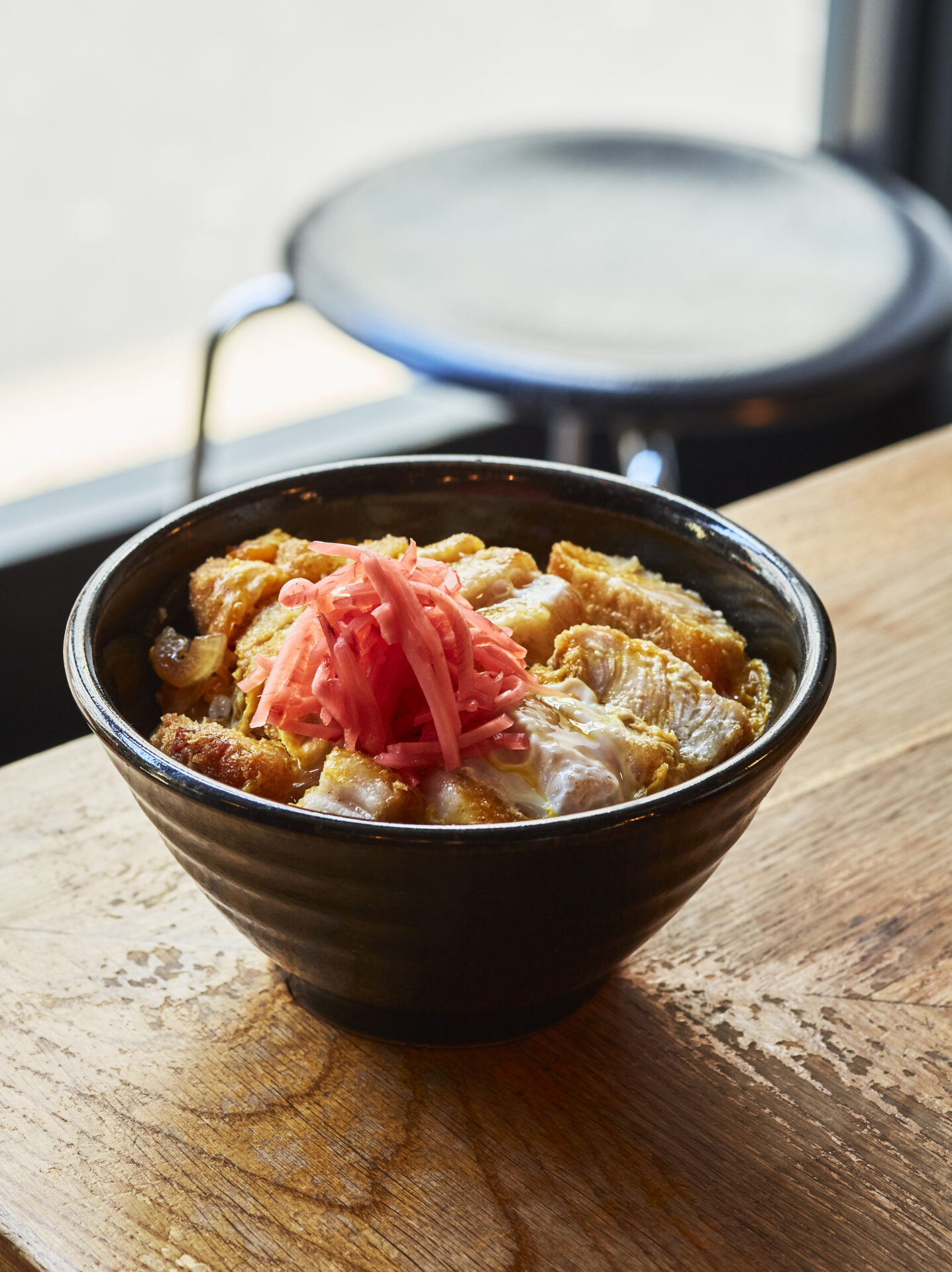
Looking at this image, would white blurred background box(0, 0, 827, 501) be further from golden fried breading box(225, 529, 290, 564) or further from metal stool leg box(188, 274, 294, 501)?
golden fried breading box(225, 529, 290, 564)

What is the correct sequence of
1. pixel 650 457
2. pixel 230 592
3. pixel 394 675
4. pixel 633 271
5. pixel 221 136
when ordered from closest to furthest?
pixel 394 675, pixel 230 592, pixel 633 271, pixel 650 457, pixel 221 136

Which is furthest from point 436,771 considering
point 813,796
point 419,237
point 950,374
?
point 950,374

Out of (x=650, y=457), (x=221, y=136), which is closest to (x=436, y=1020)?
(x=650, y=457)

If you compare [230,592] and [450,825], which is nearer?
[450,825]

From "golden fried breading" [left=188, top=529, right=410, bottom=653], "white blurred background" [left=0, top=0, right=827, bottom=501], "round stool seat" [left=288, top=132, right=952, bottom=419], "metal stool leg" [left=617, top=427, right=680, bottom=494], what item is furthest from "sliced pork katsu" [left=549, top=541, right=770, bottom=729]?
"white blurred background" [left=0, top=0, right=827, bottom=501]

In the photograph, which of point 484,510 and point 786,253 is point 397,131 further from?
point 484,510

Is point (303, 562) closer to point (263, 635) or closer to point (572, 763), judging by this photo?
point (263, 635)

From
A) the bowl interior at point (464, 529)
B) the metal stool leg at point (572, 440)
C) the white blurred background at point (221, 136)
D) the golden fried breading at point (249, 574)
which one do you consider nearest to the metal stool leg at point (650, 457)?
the metal stool leg at point (572, 440)
